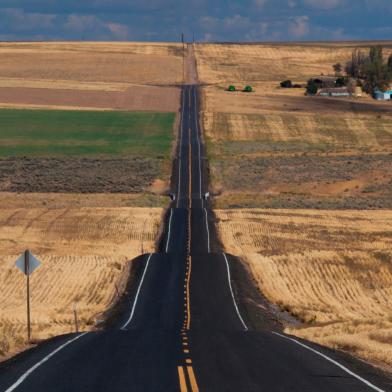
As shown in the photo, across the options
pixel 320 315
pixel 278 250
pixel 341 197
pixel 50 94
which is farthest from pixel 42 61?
pixel 320 315

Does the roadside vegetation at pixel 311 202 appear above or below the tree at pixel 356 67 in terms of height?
below

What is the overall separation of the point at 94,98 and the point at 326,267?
92.7 metres

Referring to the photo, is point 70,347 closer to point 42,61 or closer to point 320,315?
point 320,315

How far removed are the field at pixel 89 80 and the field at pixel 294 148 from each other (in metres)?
9.64

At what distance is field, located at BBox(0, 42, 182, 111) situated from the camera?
128 metres

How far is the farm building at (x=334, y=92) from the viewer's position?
146275 millimetres

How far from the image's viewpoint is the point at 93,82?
152 m

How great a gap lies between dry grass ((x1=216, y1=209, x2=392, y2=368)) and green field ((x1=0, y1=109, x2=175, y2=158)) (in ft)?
107

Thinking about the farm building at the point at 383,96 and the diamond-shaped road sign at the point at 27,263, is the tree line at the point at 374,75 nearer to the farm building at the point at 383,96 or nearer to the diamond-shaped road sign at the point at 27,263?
the farm building at the point at 383,96

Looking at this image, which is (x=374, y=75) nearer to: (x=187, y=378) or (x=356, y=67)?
(x=356, y=67)

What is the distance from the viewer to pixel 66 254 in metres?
47.6

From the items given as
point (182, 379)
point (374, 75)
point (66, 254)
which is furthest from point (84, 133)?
point (182, 379)

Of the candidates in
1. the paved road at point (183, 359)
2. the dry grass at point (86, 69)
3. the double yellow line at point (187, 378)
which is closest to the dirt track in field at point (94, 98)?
the dry grass at point (86, 69)

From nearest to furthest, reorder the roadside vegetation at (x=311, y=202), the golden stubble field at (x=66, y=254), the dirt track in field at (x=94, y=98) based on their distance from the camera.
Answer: the golden stubble field at (x=66, y=254) < the roadside vegetation at (x=311, y=202) < the dirt track in field at (x=94, y=98)
